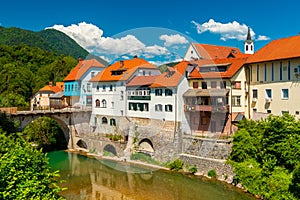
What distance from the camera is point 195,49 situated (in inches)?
1452

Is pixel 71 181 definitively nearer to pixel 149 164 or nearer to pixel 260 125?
pixel 149 164

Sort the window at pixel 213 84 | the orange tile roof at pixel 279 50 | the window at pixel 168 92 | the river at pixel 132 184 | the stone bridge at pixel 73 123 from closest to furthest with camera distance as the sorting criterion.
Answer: the river at pixel 132 184 < the orange tile roof at pixel 279 50 < the window at pixel 213 84 < the window at pixel 168 92 < the stone bridge at pixel 73 123

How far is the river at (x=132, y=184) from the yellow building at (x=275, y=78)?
8525 millimetres

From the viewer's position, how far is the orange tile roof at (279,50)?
964 inches

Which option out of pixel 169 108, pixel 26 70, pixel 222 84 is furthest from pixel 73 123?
pixel 26 70

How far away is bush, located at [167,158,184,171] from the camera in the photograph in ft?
85.6

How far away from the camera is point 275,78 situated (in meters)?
25.5

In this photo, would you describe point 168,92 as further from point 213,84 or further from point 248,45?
point 248,45

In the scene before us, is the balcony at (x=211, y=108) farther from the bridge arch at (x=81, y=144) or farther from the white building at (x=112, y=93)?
the bridge arch at (x=81, y=144)

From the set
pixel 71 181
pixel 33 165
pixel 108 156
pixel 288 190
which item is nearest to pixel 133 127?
pixel 108 156

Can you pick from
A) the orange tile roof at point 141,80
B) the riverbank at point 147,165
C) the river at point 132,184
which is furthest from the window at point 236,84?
the river at point 132,184

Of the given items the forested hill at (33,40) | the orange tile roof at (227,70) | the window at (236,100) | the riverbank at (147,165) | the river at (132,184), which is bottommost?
the river at (132,184)

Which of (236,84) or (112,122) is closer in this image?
(236,84)

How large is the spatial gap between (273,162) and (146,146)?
1348 cm
